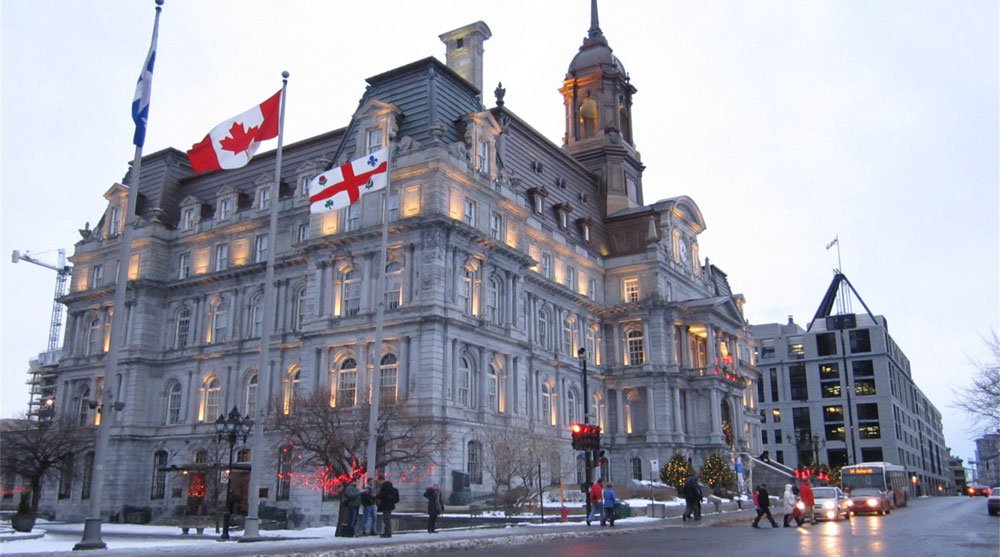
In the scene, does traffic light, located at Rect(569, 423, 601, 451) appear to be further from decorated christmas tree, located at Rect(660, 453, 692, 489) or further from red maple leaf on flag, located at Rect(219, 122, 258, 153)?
decorated christmas tree, located at Rect(660, 453, 692, 489)

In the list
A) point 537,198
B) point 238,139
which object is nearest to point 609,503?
point 238,139

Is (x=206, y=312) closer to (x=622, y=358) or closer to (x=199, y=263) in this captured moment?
(x=199, y=263)

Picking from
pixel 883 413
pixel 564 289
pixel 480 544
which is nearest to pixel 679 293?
pixel 564 289

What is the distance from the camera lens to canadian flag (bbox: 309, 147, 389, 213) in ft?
105

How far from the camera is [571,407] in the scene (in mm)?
61062

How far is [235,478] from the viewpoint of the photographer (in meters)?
50.9

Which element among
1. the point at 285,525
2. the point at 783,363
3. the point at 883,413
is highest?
the point at 783,363

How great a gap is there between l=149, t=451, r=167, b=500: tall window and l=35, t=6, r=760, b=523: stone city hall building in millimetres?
174

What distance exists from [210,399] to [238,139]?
1406 inches

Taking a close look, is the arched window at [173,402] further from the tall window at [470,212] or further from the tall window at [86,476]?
the tall window at [470,212]

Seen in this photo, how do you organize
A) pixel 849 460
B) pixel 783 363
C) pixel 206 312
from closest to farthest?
pixel 206 312 → pixel 849 460 → pixel 783 363

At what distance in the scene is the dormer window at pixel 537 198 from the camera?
200 feet

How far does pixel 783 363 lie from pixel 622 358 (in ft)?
226

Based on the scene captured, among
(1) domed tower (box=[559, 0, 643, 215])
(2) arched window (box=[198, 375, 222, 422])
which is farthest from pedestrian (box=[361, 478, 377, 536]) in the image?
(1) domed tower (box=[559, 0, 643, 215])
